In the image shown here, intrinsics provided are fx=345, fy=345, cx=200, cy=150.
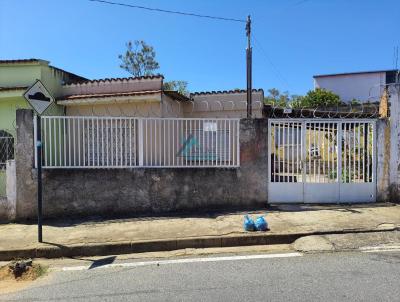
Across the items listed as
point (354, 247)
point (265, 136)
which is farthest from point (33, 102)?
point (354, 247)

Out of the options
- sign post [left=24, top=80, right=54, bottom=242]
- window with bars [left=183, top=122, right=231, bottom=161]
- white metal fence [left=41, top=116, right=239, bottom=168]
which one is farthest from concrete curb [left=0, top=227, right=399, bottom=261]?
window with bars [left=183, top=122, right=231, bottom=161]

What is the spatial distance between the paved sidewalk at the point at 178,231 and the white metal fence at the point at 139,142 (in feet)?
4.83

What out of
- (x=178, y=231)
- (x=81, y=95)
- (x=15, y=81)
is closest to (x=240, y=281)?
(x=178, y=231)

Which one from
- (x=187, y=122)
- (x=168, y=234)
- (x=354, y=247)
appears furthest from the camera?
(x=187, y=122)

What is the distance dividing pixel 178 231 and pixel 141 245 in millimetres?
889

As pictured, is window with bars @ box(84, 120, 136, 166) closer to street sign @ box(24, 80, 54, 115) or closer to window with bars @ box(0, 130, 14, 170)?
street sign @ box(24, 80, 54, 115)

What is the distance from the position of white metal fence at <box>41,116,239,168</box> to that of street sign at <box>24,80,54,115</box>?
179 cm

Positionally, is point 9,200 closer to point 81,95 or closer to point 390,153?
point 81,95

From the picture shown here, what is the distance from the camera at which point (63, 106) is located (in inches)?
504

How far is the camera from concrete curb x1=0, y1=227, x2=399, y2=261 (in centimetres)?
590

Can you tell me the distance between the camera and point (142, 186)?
835 cm

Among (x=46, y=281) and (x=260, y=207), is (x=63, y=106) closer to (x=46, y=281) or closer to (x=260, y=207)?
(x=260, y=207)

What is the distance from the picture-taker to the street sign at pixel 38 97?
606 cm

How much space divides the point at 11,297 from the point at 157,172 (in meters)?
4.51
